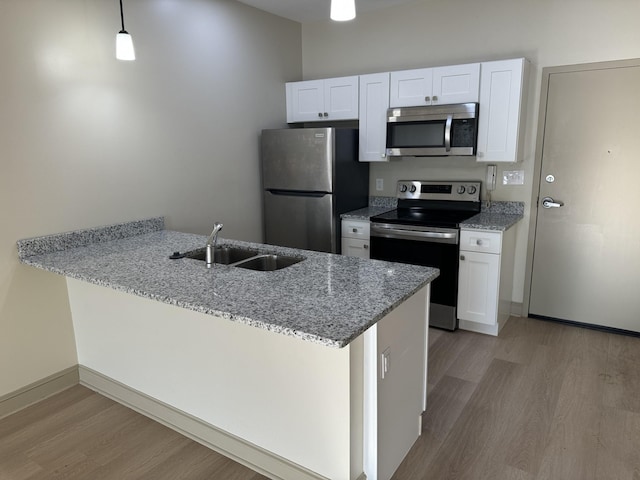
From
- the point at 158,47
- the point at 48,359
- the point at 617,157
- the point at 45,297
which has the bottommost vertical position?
the point at 48,359

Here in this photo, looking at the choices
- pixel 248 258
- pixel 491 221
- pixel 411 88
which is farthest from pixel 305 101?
pixel 248 258

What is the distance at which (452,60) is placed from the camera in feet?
12.5

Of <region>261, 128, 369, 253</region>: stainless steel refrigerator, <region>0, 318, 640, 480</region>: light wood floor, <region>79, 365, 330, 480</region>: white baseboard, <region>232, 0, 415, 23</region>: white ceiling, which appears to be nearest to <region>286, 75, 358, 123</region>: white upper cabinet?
<region>261, 128, 369, 253</region>: stainless steel refrigerator

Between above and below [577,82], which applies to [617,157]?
below

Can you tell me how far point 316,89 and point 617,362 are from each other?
3179 millimetres

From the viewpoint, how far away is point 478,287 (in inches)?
135

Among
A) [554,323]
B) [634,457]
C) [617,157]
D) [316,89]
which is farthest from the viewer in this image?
[316,89]

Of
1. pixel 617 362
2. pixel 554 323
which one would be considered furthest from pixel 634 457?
pixel 554 323

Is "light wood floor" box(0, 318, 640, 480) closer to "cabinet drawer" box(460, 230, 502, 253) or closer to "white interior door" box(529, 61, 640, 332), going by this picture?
"white interior door" box(529, 61, 640, 332)

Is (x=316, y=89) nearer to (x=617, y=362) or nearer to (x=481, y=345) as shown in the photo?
(x=481, y=345)

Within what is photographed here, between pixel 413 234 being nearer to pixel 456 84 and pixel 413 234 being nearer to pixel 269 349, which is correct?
pixel 456 84

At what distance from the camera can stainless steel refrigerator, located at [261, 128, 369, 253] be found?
148 inches

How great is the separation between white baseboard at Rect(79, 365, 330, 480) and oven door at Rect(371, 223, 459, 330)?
200 centimetres

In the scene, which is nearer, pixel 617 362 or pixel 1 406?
pixel 1 406
